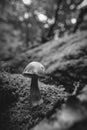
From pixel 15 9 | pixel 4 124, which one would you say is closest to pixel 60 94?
pixel 4 124

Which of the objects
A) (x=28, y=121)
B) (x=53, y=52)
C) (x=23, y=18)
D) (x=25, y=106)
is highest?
(x=23, y=18)

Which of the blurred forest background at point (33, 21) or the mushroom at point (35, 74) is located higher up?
the blurred forest background at point (33, 21)

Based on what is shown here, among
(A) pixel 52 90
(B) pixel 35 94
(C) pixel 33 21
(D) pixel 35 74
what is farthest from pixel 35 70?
(C) pixel 33 21

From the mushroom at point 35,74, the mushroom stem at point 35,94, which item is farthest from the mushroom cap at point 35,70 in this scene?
the mushroom stem at point 35,94

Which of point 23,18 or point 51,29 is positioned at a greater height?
point 23,18

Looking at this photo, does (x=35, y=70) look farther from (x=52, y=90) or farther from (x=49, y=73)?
(x=49, y=73)

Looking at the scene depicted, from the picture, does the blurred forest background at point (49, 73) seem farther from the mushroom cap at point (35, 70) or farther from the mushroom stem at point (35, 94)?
the mushroom cap at point (35, 70)

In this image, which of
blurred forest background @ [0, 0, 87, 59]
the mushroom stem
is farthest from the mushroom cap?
blurred forest background @ [0, 0, 87, 59]

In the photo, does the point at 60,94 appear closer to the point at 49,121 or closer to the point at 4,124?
the point at 4,124
